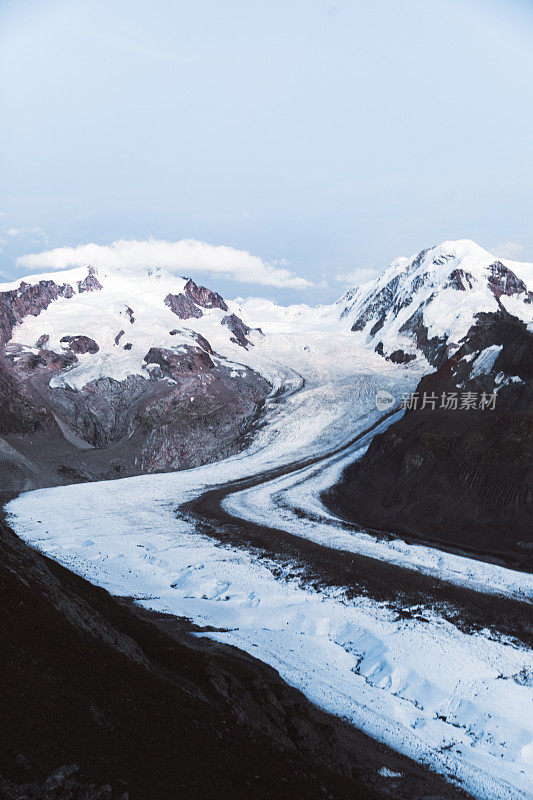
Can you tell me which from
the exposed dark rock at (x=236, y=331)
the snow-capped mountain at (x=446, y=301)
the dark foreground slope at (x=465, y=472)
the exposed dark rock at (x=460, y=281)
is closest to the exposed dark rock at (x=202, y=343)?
the exposed dark rock at (x=236, y=331)

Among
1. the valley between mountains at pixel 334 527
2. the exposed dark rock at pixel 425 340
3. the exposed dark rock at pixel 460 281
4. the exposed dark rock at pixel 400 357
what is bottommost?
the valley between mountains at pixel 334 527

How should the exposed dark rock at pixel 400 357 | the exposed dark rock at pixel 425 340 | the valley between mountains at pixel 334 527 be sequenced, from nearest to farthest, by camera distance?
the valley between mountains at pixel 334 527 → the exposed dark rock at pixel 425 340 → the exposed dark rock at pixel 400 357

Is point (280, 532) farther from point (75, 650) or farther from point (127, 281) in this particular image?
point (127, 281)

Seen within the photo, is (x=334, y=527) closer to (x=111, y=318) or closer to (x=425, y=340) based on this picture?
(x=111, y=318)

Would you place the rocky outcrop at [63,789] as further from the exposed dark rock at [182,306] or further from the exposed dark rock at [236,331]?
the exposed dark rock at [182,306]

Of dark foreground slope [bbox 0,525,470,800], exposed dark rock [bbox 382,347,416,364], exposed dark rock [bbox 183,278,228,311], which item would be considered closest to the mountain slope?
exposed dark rock [bbox 183,278,228,311]
